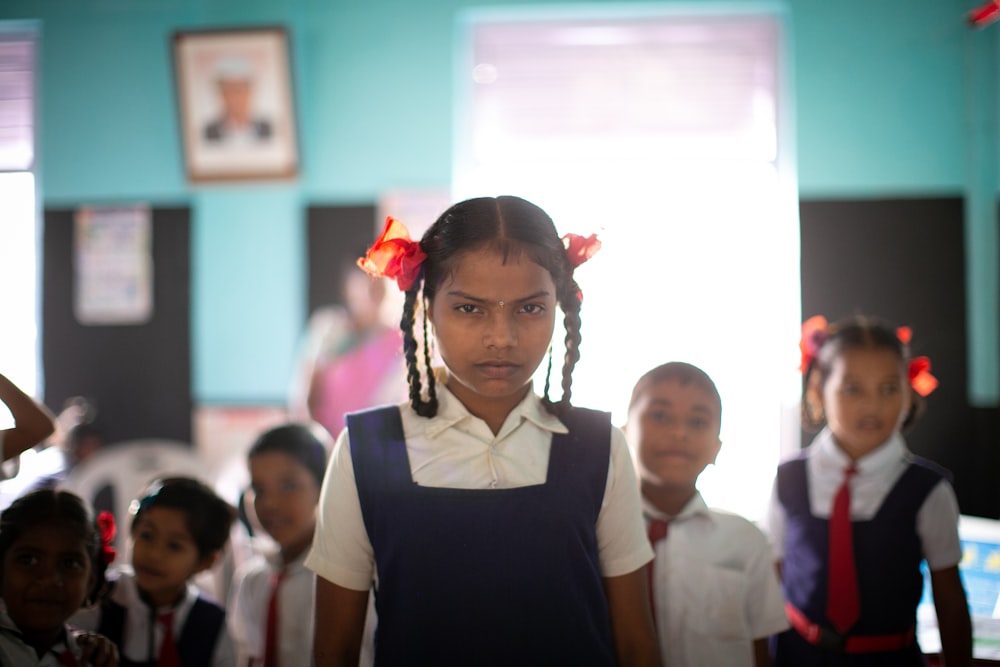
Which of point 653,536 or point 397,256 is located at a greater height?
point 397,256

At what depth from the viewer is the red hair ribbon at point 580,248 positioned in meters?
1.24

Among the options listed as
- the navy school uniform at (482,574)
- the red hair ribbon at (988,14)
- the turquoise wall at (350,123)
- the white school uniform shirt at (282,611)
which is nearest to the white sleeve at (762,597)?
the navy school uniform at (482,574)

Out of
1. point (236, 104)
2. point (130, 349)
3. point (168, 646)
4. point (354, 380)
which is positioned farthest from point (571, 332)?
point (130, 349)

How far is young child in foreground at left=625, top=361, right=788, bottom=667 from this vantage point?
1.44m

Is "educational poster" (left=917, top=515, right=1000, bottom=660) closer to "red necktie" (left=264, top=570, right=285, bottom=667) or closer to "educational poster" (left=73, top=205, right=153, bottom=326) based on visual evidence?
"red necktie" (left=264, top=570, right=285, bottom=667)

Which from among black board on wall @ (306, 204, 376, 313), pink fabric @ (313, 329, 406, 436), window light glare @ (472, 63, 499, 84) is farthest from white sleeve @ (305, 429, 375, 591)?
window light glare @ (472, 63, 499, 84)

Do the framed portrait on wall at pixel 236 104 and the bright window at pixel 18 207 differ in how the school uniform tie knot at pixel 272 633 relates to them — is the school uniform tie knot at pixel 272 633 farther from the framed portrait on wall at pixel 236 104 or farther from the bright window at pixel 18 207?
the bright window at pixel 18 207

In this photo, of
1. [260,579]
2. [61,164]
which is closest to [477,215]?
[260,579]

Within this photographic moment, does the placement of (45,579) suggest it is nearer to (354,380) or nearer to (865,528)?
(865,528)

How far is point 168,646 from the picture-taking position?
5.23 ft

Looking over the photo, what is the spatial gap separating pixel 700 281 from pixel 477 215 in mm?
2777

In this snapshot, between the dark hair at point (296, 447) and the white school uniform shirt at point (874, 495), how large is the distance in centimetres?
106

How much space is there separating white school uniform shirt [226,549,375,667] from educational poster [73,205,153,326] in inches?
97.7

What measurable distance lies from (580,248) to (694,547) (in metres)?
0.62
